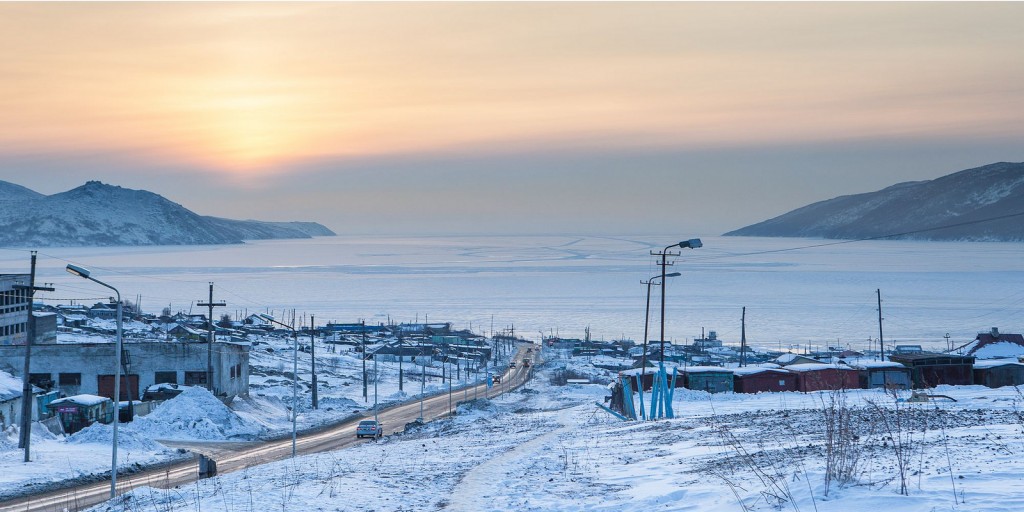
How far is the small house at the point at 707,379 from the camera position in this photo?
53.0 metres

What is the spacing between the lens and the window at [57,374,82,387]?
209 ft

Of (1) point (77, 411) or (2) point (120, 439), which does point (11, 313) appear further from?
(2) point (120, 439)

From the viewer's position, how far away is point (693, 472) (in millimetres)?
14094

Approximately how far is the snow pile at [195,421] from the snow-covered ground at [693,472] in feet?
85.7

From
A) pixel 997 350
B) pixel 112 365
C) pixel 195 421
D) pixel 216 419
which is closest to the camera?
pixel 195 421

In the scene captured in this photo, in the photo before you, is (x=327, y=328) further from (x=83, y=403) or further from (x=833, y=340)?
(x=83, y=403)

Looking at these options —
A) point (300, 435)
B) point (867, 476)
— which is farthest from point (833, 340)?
point (867, 476)

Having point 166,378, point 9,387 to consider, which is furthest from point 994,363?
point 166,378

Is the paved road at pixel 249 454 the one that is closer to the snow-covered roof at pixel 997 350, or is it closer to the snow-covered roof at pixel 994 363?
the snow-covered roof at pixel 994 363

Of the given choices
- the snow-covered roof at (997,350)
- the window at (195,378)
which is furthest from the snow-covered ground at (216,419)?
the snow-covered roof at (997,350)

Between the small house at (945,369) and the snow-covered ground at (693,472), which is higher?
the snow-covered ground at (693,472)

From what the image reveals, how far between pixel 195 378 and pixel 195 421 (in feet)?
55.3

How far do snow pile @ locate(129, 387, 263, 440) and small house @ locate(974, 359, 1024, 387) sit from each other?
4163 centimetres

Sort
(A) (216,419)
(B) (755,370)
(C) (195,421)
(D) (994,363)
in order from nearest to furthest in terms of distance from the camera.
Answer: (C) (195,421) < (A) (216,419) < (D) (994,363) < (B) (755,370)
